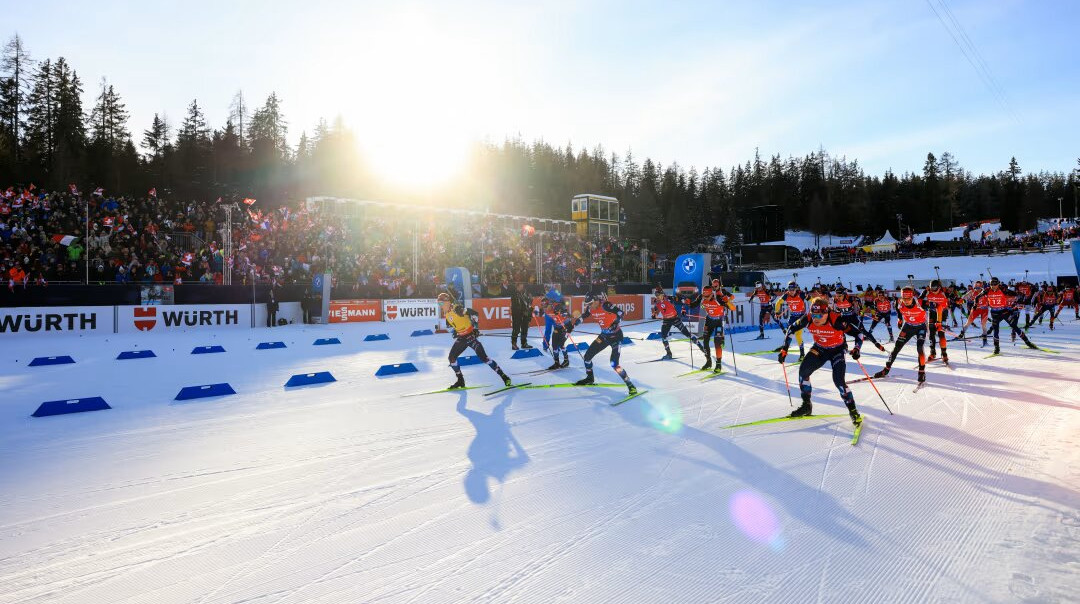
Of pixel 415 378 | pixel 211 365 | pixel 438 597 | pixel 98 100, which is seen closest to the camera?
pixel 438 597

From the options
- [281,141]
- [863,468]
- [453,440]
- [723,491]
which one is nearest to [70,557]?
[453,440]

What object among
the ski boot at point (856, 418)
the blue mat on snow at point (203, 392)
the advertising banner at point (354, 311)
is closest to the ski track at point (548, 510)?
the ski boot at point (856, 418)

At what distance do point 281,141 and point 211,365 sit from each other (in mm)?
69917

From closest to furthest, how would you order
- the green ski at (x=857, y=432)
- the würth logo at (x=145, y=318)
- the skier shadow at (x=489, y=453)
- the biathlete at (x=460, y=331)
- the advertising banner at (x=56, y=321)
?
the skier shadow at (x=489, y=453), the green ski at (x=857, y=432), the biathlete at (x=460, y=331), the advertising banner at (x=56, y=321), the würth logo at (x=145, y=318)

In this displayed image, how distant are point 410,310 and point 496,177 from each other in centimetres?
7115

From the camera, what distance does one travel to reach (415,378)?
11.5m

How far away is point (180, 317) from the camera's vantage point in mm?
20703

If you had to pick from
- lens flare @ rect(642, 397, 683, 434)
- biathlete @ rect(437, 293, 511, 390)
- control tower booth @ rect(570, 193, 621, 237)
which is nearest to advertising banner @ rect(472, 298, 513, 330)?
biathlete @ rect(437, 293, 511, 390)

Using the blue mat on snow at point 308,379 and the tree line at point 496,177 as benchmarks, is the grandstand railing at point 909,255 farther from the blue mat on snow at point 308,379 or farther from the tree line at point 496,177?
the blue mat on snow at point 308,379

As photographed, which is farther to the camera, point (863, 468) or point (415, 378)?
point (415, 378)

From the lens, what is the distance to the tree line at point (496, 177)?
48.7 metres

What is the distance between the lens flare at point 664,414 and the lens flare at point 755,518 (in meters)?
2.29

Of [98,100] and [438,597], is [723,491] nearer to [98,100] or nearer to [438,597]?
[438,597]

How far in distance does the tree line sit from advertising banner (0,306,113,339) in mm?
23043
